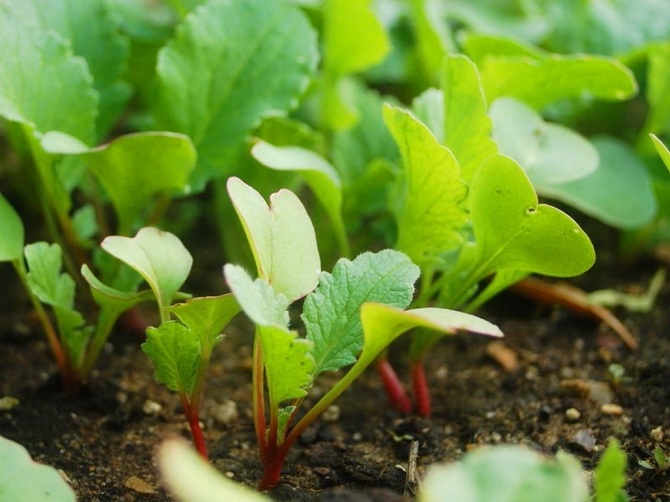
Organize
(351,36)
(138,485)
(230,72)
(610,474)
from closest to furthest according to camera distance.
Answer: (610,474)
(138,485)
(230,72)
(351,36)

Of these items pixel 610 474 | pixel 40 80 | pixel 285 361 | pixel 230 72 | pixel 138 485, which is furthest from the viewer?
pixel 230 72

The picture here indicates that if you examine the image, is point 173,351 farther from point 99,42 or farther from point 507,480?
point 99,42

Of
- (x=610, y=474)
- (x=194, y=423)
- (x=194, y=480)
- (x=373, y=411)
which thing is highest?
(x=194, y=480)

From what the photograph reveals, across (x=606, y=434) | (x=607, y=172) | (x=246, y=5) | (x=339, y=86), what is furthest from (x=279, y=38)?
(x=606, y=434)

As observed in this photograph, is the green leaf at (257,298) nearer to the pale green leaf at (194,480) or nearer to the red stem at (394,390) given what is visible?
the pale green leaf at (194,480)

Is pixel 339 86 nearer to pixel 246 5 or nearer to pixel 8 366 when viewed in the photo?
pixel 246 5

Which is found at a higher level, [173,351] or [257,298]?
[257,298]

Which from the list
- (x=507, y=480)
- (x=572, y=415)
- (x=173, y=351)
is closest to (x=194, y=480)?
(x=507, y=480)

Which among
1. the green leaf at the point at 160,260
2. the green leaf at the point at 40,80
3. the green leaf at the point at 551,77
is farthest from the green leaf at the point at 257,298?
the green leaf at the point at 551,77
